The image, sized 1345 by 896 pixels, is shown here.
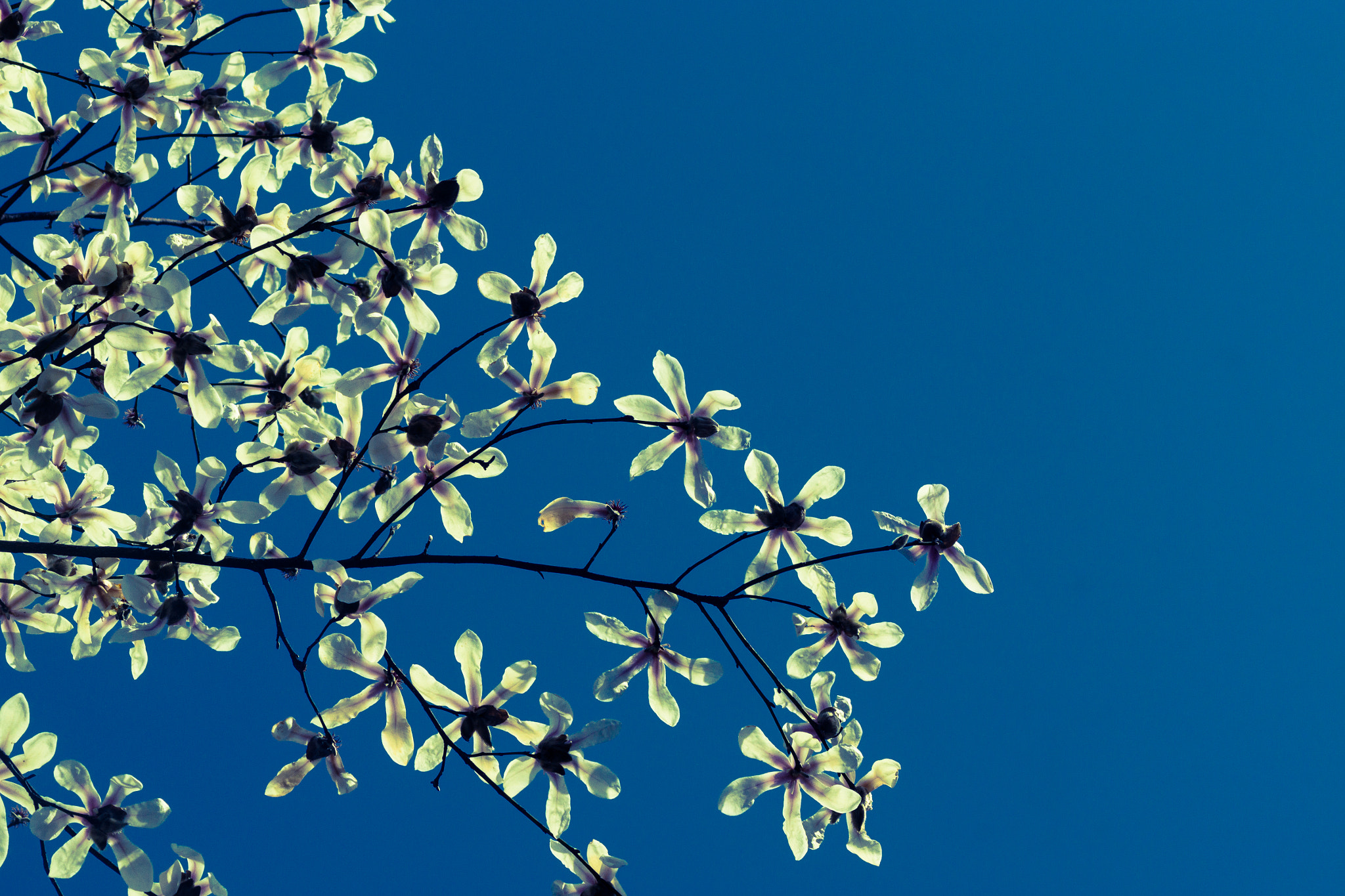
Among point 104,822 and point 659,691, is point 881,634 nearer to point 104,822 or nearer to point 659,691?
point 659,691

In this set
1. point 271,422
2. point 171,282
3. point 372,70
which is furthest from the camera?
point 372,70

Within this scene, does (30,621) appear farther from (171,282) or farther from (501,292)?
(501,292)

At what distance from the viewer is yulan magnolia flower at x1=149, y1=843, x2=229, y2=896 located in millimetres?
2383

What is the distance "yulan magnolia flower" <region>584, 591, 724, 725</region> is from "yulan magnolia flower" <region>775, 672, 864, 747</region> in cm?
28

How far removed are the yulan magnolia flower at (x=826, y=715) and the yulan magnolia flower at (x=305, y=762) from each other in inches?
53.0

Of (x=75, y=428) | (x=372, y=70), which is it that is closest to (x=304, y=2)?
(x=372, y=70)

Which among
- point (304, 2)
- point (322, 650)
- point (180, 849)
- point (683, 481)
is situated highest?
point (304, 2)

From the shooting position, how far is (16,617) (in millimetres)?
2680

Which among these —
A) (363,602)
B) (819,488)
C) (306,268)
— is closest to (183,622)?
(363,602)

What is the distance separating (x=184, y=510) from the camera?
7.77 ft

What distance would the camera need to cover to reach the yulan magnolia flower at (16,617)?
8.71ft

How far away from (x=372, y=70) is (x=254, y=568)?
1.96 metres

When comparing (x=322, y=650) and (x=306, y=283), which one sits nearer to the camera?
(x=322, y=650)

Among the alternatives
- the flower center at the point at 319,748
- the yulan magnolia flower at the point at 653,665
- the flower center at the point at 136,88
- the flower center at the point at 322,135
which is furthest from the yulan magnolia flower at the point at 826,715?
the flower center at the point at 136,88
